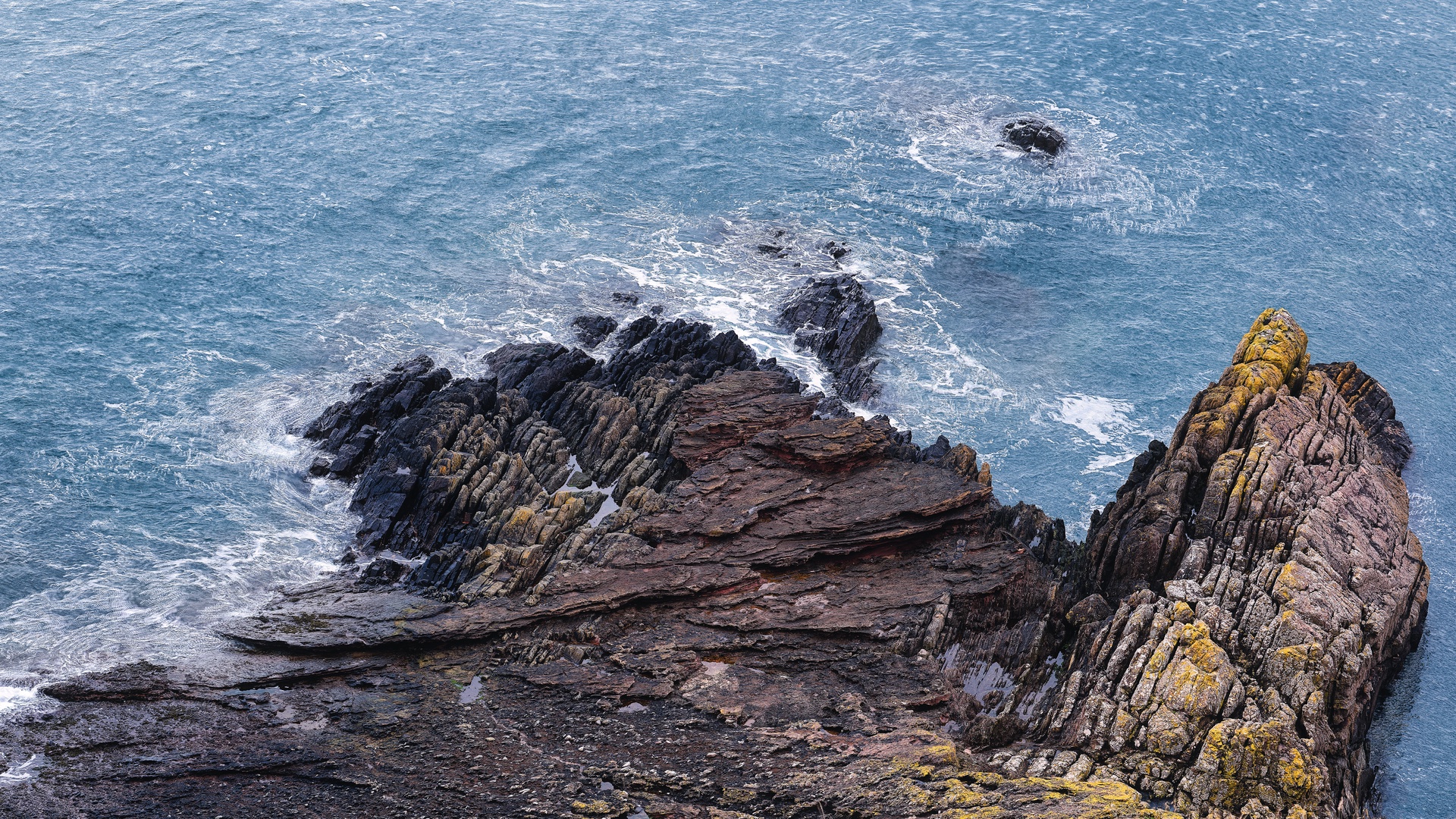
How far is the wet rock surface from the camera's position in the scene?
3903 cm

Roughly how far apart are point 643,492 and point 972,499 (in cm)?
1512

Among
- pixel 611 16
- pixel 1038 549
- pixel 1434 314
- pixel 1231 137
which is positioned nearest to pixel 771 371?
pixel 1038 549

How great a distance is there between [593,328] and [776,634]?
96.8ft

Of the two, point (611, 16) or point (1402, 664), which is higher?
point (611, 16)

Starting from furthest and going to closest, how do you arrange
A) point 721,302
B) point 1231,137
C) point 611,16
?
point 611,16 → point 1231,137 → point 721,302

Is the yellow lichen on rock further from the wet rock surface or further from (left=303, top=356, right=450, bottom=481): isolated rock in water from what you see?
(left=303, top=356, right=450, bottom=481): isolated rock in water

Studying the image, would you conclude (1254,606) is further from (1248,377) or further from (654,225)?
(654,225)

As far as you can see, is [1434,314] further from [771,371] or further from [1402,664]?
[771,371]

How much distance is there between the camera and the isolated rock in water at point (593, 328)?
6981 cm

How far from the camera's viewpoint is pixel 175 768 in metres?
40.6

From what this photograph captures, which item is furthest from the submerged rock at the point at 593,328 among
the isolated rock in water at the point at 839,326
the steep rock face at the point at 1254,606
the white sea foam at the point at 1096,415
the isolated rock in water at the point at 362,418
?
the steep rock face at the point at 1254,606

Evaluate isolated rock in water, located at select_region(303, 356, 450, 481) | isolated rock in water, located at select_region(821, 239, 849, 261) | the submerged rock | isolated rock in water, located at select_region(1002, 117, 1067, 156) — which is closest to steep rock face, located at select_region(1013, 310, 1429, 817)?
isolated rock in water, located at select_region(821, 239, 849, 261)

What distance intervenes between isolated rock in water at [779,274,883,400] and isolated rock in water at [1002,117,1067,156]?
89.7ft

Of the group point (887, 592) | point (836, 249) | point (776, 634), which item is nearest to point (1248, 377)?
point (887, 592)
